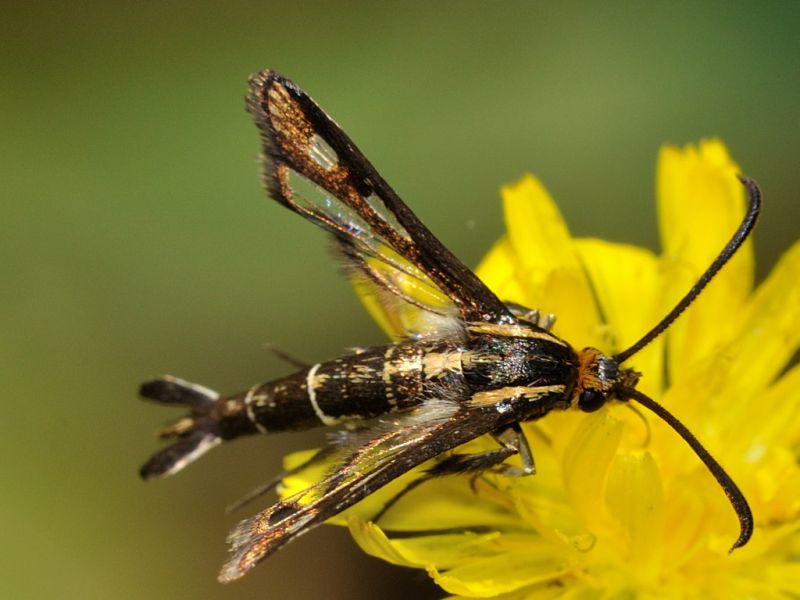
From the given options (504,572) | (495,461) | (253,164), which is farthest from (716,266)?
(253,164)

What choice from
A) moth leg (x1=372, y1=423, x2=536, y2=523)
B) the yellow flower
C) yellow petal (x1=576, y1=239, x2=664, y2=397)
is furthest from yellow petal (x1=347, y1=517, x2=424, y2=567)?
yellow petal (x1=576, y1=239, x2=664, y2=397)

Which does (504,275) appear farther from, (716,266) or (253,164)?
(253,164)

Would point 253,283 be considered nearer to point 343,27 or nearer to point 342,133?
point 343,27

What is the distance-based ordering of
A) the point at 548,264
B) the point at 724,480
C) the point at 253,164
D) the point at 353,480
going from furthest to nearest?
1. the point at 253,164
2. the point at 548,264
3. the point at 724,480
4. the point at 353,480

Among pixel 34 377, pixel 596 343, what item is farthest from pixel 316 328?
pixel 596 343

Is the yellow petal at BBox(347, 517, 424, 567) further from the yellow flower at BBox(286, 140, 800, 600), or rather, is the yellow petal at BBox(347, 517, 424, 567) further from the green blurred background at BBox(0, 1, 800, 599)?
the green blurred background at BBox(0, 1, 800, 599)

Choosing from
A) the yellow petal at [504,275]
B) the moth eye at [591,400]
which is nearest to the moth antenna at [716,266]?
the moth eye at [591,400]
